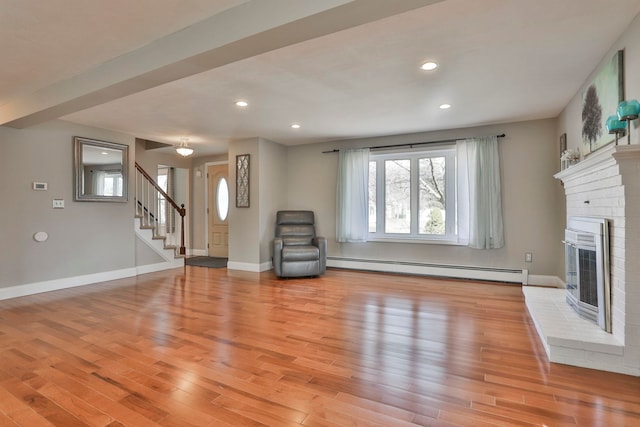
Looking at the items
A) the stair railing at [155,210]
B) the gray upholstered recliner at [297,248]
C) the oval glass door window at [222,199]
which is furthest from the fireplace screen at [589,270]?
the oval glass door window at [222,199]

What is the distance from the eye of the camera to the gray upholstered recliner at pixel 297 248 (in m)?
5.09

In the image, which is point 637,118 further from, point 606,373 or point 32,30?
point 32,30

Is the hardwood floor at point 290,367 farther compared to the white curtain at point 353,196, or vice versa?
the white curtain at point 353,196

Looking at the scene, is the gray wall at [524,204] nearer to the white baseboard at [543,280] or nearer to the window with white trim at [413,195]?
the white baseboard at [543,280]

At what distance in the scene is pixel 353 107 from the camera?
4035 millimetres

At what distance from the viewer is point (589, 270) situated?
264 cm

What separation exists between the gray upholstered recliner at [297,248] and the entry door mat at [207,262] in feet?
5.02

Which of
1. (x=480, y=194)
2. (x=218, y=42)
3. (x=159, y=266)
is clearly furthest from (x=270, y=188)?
(x=218, y=42)

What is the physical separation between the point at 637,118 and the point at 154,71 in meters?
3.41

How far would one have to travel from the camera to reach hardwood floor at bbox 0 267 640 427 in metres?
1.70

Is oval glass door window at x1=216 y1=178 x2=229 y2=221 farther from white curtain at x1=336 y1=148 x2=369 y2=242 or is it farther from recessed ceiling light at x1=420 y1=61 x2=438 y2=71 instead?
recessed ceiling light at x1=420 y1=61 x2=438 y2=71

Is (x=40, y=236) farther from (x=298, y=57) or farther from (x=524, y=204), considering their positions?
(x=524, y=204)

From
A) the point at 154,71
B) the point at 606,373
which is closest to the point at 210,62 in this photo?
the point at 154,71

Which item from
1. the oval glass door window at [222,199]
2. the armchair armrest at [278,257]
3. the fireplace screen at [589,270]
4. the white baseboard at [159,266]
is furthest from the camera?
the oval glass door window at [222,199]
